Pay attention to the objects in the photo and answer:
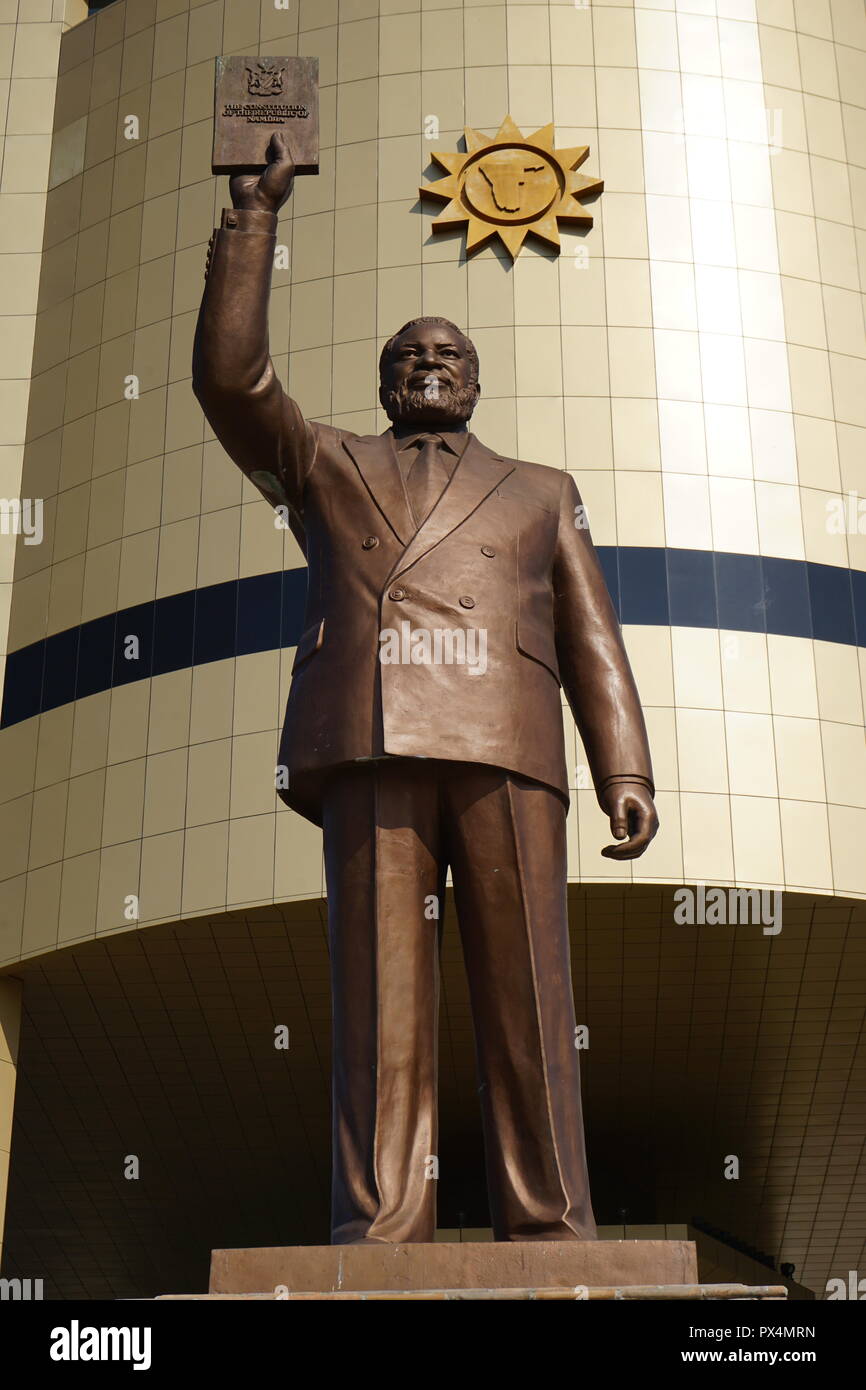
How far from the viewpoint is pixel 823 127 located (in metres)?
21.0

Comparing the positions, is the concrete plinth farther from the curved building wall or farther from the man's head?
the curved building wall

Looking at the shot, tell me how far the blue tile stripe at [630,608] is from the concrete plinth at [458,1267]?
13957 millimetres

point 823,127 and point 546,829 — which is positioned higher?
point 823,127

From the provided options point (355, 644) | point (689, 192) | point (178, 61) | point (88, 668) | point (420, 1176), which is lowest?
point (420, 1176)

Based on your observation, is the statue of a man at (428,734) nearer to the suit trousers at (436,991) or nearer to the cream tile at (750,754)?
the suit trousers at (436,991)

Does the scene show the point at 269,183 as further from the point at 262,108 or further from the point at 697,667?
the point at 697,667

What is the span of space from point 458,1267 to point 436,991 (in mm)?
1042

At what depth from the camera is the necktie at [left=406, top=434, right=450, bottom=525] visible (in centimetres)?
581

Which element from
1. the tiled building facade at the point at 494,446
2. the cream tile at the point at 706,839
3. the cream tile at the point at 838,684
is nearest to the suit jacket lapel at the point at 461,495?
Result: the tiled building facade at the point at 494,446

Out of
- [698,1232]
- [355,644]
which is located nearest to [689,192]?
[698,1232]

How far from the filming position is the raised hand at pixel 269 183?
5598 mm

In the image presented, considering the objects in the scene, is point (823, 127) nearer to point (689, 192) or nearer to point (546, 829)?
point (689, 192)

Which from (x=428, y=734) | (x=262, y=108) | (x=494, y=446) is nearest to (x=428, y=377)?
(x=262, y=108)
